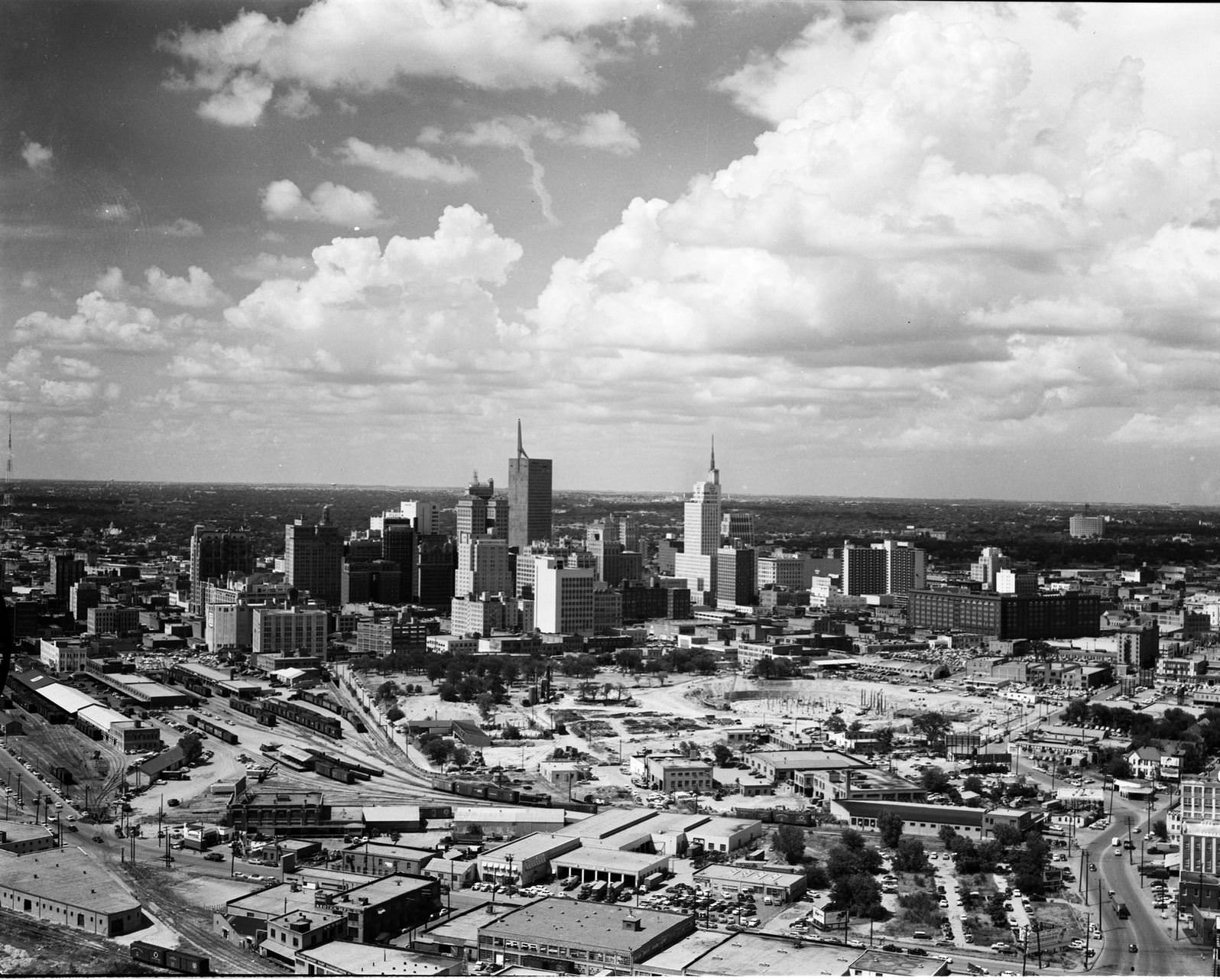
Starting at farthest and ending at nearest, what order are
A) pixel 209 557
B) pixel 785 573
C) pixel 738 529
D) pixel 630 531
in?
pixel 630 531 < pixel 738 529 < pixel 785 573 < pixel 209 557

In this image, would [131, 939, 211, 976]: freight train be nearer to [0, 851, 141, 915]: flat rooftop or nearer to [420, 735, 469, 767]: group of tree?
[0, 851, 141, 915]: flat rooftop

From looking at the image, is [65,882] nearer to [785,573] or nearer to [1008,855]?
[1008,855]

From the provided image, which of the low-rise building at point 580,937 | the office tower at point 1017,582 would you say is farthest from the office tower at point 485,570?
the low-rise building at point 580,937

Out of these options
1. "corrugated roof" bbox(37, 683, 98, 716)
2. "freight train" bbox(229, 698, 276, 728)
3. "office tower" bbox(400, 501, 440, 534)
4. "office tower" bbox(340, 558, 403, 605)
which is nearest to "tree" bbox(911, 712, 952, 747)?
"freight train" bbox(229, 698, 276, 728)

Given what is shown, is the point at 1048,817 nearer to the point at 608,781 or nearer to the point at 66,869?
the point at 608,781

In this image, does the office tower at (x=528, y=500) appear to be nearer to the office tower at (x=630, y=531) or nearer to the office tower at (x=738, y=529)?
the office tower at (x=630, y=531)

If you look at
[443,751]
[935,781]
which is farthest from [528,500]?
[935,781]

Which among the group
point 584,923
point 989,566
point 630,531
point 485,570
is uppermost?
point 630,531
